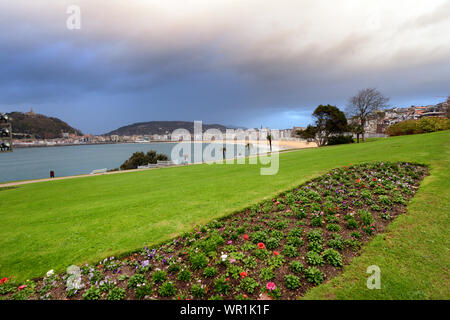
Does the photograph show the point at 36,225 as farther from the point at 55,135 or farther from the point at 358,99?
the point at 55,135

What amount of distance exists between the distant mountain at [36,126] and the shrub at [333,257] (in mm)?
161802

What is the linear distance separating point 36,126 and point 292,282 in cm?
18316

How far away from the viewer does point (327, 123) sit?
159ft

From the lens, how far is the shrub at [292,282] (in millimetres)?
3182

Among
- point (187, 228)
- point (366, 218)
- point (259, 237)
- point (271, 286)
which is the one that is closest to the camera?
point (271, 286)

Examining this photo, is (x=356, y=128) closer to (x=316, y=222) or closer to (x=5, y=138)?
(x=316, y=222)


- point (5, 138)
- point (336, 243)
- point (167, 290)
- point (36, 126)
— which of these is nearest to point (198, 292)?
point (167, 290)

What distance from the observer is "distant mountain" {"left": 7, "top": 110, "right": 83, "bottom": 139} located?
11623cm

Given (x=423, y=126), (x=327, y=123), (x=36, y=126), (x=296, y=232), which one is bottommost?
(x=296, y=232)

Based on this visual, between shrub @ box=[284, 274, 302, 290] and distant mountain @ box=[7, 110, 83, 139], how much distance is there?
161 m

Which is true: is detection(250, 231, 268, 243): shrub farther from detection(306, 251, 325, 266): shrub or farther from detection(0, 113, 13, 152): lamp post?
detection(0, 113, 13, 152): lamp post

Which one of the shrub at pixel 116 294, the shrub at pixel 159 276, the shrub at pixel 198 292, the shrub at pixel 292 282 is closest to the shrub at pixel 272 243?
the shrub at pixel 292 282

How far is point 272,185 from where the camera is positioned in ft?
29.5
